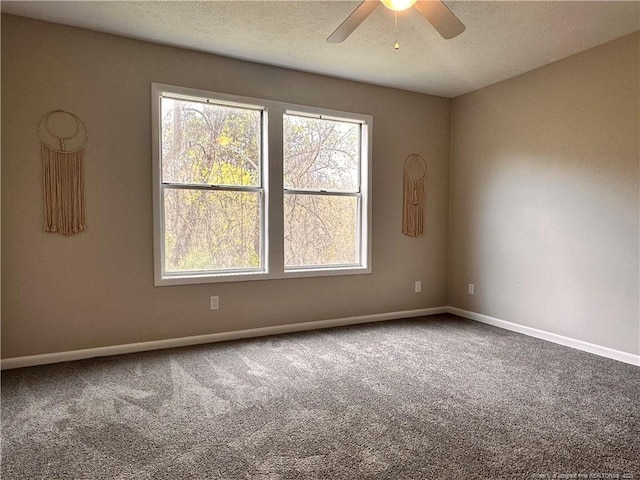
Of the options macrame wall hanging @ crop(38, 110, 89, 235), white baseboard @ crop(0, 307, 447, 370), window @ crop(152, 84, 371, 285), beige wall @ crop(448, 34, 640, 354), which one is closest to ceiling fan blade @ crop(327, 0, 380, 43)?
window @ crop(152, 84, 371, 285)

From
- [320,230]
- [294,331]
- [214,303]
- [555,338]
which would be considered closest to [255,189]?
[320,230]

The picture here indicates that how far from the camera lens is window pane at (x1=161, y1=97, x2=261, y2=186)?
351 cm

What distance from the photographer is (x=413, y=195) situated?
15.2ft

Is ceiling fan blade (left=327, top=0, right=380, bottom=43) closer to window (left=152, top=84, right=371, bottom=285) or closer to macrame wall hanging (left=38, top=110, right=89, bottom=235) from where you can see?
window (left=152, top=84, right=371, bottom=285)

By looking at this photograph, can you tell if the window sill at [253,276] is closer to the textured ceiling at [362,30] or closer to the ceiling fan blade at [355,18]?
the textured ceiling at [362,30]

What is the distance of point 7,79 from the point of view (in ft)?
9.53

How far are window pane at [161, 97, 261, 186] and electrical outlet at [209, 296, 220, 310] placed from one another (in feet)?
3.45

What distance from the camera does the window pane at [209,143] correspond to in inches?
138

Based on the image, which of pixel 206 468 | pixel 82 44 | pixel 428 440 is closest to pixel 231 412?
pixel 206 468

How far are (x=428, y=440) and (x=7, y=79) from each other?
144 inches

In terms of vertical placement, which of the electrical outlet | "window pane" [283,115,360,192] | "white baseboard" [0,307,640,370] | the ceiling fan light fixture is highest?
the ceiling fan light fixture

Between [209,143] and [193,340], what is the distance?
1.77m

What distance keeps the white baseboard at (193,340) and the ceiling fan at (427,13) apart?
2647mm

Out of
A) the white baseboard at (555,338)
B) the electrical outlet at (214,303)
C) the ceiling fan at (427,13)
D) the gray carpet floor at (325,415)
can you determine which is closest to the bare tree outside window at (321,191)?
the electrical outlet at (214,303)
